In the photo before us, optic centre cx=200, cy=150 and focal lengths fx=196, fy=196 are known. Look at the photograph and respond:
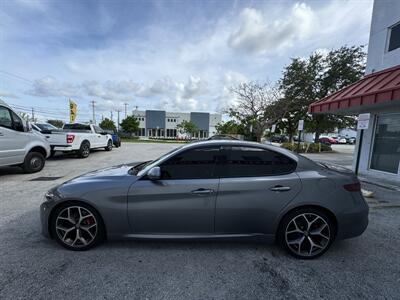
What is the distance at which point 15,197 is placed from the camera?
14.4ft

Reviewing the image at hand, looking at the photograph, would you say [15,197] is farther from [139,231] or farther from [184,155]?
[184,155]

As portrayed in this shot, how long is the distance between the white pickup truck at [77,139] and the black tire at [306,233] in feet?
32.9

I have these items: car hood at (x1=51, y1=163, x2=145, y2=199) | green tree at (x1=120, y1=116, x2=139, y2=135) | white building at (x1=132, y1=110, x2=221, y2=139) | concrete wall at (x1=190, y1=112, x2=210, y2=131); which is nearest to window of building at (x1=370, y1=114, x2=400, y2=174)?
car hood at (x1=51, y1=163, x2=145, y2=199)

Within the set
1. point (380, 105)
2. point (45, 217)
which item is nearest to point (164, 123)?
point (380, 105)

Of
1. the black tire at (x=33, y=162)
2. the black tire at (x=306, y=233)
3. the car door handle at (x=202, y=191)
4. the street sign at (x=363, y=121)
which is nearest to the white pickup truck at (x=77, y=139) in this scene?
the black tire at (x=33, y=162)

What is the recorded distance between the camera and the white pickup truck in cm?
921

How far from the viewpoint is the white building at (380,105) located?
6.45m

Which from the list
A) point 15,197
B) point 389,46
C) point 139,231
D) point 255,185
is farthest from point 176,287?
point 389,46

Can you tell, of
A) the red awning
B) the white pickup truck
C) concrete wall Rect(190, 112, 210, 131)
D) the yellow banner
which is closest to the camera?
the red awning

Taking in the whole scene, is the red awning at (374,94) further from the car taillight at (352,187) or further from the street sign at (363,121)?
the car taillight at (352,187)

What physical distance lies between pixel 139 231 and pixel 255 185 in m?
1.59

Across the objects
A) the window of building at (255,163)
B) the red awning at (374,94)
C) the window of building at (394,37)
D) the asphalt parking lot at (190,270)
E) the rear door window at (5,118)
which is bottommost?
the asphalt parking lot at (190,270)

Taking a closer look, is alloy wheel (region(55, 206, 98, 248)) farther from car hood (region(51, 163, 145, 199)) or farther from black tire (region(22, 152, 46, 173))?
black tire (region(22, 152, 46, 173))

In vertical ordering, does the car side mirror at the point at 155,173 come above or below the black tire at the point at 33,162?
above
